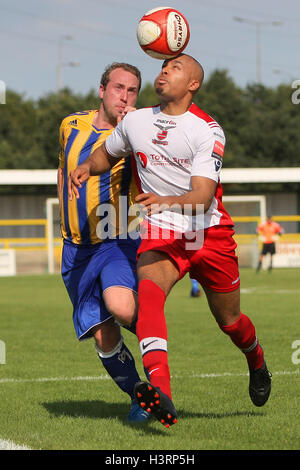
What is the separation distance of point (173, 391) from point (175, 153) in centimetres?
275

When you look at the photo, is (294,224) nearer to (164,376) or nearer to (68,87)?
(68,87)

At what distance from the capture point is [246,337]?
564 centimetres

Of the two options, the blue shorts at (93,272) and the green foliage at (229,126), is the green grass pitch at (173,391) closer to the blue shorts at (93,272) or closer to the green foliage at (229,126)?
the blue shorts at (93,272)

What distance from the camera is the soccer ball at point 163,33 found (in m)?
5.25

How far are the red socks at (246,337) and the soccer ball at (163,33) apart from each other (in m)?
1.77

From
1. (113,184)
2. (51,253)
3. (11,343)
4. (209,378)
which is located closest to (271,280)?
(51,253)

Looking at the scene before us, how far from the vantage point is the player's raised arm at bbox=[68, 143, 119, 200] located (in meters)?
5.29

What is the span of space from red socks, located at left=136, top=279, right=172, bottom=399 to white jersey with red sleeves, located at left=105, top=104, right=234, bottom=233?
43cm

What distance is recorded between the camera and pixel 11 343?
11273 mm

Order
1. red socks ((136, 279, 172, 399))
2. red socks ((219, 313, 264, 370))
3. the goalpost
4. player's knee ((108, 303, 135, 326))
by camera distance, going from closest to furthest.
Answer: red socks ((136, 279, 172, 399)) < player's knee ((108, 303, 135, 326)) < red socks ((219, 313, 264, 370)) < the goalpost

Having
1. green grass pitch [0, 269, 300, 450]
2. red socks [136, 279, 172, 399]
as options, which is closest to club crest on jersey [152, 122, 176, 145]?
red socks [136, 279, 172, 399]

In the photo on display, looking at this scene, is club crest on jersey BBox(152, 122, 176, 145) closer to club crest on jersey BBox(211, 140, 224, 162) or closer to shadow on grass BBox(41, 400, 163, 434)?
club crest on jersey BBox(211, 140, 224, 162)

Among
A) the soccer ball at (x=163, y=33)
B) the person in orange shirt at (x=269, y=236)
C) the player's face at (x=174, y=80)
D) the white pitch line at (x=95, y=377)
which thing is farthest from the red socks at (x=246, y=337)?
the person in orange shirt at (x=269, y=236)
